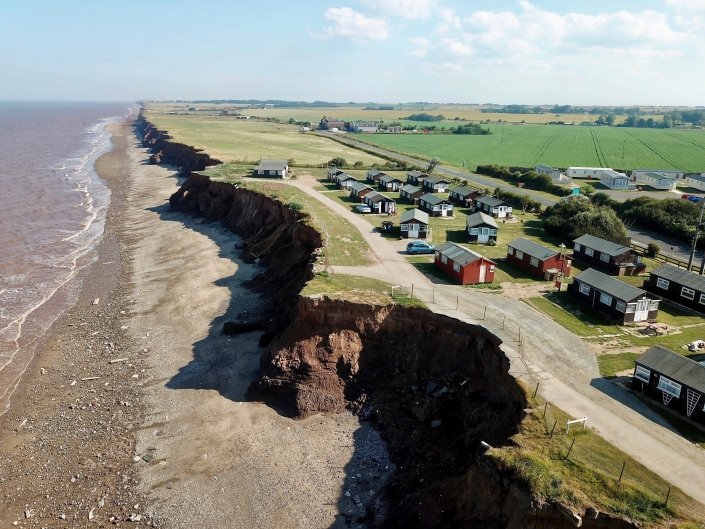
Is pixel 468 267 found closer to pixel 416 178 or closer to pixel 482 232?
pixel 482 232

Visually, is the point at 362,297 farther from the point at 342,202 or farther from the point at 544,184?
the point at 544,184

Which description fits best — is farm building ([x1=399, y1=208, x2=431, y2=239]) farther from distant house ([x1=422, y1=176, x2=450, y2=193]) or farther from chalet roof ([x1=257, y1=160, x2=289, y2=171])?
chalet roof ([x1=257, y1=160, x2=289, y2=171])

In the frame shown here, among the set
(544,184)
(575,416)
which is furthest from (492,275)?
(544,184)

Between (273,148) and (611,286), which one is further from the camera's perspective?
(273,148)

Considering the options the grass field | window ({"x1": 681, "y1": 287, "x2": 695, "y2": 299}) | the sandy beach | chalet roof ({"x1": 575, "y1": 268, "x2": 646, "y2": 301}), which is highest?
Result: the grass field

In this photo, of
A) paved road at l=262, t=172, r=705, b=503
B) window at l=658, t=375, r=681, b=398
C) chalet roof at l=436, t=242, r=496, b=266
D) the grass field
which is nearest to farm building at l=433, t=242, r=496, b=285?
chalet roof at l=436, t=242, r=496, b=266

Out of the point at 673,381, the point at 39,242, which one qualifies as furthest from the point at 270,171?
the point at 673,381
